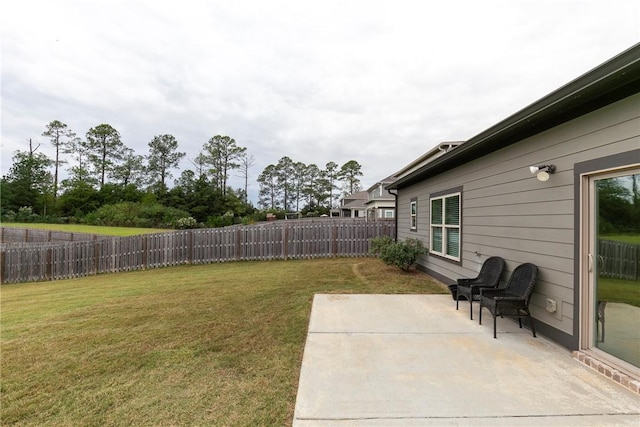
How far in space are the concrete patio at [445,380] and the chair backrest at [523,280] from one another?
513mm

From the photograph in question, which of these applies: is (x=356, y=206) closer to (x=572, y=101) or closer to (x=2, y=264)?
(x=2, y=264)

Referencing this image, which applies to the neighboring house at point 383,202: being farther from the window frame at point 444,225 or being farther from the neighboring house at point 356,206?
the window frame at point 444,225

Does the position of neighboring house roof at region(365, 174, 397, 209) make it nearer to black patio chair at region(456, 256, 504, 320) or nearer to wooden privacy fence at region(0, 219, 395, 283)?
wooden privacy fence at region(0, 219, 395, 283)

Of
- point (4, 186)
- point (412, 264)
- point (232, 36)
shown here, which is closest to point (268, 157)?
point (4, 186)

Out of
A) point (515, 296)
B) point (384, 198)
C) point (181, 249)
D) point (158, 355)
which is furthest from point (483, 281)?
point (384, 198)

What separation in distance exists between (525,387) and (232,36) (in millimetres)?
9989

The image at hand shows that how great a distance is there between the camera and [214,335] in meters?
3.45

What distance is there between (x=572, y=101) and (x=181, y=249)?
35.6 ft

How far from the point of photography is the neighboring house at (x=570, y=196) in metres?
2.49

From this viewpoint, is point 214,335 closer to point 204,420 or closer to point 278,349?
point 278,349

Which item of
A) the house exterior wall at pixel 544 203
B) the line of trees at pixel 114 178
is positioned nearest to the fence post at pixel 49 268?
the line of trees at pixel 114 178

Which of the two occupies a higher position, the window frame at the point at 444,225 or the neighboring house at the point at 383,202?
the neighboring house at the point at 383,202

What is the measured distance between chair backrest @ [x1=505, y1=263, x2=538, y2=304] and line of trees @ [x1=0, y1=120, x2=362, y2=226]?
67.2 ft

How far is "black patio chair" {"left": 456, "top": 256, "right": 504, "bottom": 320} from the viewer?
411 centimetres
